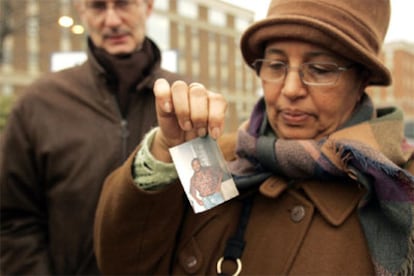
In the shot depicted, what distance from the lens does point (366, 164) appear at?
1293mm

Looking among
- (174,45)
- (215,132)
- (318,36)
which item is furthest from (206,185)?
(174,45)

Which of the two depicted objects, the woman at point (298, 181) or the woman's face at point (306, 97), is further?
the woman's face at point (306, 97)

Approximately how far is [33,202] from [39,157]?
0.69 ft

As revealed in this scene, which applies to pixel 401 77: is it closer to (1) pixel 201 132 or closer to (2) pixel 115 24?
(2) pixel 115 24

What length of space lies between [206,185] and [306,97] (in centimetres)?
50

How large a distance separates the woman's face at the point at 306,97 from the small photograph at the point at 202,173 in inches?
14.4

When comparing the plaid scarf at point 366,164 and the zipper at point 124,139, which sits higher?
the plaid scarf at point 366,164

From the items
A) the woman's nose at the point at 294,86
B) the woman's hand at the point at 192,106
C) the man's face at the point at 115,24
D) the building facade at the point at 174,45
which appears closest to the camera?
the woman's hand at the point at 192,106

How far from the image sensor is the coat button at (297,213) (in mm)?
1440

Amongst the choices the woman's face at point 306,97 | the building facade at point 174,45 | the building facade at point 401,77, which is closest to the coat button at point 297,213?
the woman's face at point 306,97

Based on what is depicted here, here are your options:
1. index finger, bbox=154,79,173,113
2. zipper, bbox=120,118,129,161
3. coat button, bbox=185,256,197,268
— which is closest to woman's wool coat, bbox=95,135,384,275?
coat button, bbox=185,256,197,268

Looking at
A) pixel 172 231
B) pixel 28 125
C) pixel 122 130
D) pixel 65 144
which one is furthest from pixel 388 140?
pixel 28 125

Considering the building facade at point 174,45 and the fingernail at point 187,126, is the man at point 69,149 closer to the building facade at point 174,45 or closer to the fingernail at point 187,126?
the fingernail at point 187,126

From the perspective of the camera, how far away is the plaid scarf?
1267 millimetres
